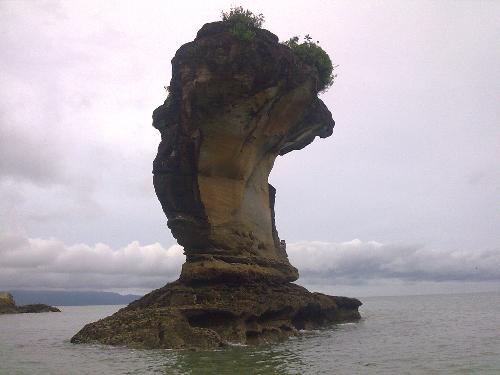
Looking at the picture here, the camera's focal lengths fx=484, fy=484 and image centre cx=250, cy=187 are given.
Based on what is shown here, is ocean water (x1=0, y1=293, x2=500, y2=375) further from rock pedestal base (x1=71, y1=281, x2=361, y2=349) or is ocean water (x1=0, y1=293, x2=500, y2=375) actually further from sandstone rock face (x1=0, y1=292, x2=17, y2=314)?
sandstone rock face (x1=0, y1=292, x2=17, y2=314)

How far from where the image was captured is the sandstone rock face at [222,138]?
2278 centimetres

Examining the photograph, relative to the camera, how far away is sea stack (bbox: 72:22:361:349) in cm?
2155

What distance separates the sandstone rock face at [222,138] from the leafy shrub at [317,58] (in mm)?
2041

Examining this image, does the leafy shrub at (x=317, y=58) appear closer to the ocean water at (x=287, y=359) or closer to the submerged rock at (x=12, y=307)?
the ocean water at (x=287, y=359)

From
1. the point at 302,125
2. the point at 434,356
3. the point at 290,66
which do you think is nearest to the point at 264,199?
the point at 302,125

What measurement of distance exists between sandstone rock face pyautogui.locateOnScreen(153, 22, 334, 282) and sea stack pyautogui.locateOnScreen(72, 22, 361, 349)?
0.17ft

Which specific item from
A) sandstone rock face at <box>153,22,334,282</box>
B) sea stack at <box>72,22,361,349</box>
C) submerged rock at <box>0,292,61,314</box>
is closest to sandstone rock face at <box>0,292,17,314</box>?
submerged rock at <box>0,292,61,314</box>

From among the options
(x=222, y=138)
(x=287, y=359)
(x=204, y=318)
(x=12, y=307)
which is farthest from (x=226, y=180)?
(x=12, y=307)

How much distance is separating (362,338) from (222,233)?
8348 millimetres

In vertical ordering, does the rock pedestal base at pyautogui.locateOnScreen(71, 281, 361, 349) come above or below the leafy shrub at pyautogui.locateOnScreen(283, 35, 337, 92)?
below

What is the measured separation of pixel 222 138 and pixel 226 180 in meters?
2.32

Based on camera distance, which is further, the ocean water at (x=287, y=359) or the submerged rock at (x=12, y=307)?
the submerged rock at (x=12, y=307)

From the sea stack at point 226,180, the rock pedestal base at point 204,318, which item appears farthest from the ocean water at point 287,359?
the sea stack at point 226,180

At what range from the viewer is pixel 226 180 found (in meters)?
24.9
